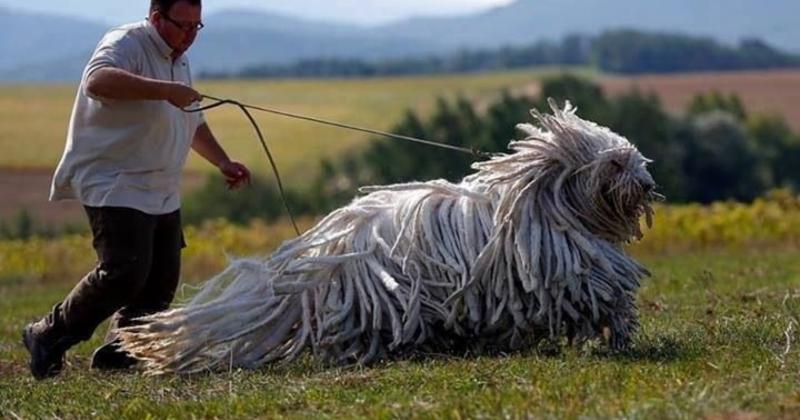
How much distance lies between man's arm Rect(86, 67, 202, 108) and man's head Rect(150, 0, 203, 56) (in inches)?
16.3

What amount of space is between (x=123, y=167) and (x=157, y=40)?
613 mm

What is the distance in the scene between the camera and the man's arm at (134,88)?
7262mm

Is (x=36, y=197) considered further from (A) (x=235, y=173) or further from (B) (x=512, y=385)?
(B) (x=512, y=385)

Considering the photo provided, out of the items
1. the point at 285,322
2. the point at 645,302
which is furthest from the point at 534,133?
the point at 645,302

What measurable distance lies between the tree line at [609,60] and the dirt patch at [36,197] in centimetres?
7966

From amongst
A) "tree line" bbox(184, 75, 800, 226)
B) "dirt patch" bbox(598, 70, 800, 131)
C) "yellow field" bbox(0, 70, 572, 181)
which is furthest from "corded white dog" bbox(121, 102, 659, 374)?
"yellow field" bbox(0, 70, 572, 181)

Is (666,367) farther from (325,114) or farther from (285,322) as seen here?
(325,114)

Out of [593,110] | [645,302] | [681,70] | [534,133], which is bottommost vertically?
[681,70]

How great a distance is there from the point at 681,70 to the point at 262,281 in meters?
120

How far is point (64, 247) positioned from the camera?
75.5 ft

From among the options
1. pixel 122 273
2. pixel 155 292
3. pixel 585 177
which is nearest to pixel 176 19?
pixel 122 273

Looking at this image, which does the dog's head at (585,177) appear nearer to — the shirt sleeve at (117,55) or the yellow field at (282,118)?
the shirt sleeve at (117,55)

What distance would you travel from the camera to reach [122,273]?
25.7 feet

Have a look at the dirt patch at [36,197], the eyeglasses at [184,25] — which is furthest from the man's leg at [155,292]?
the dirt patch at [36,197]
